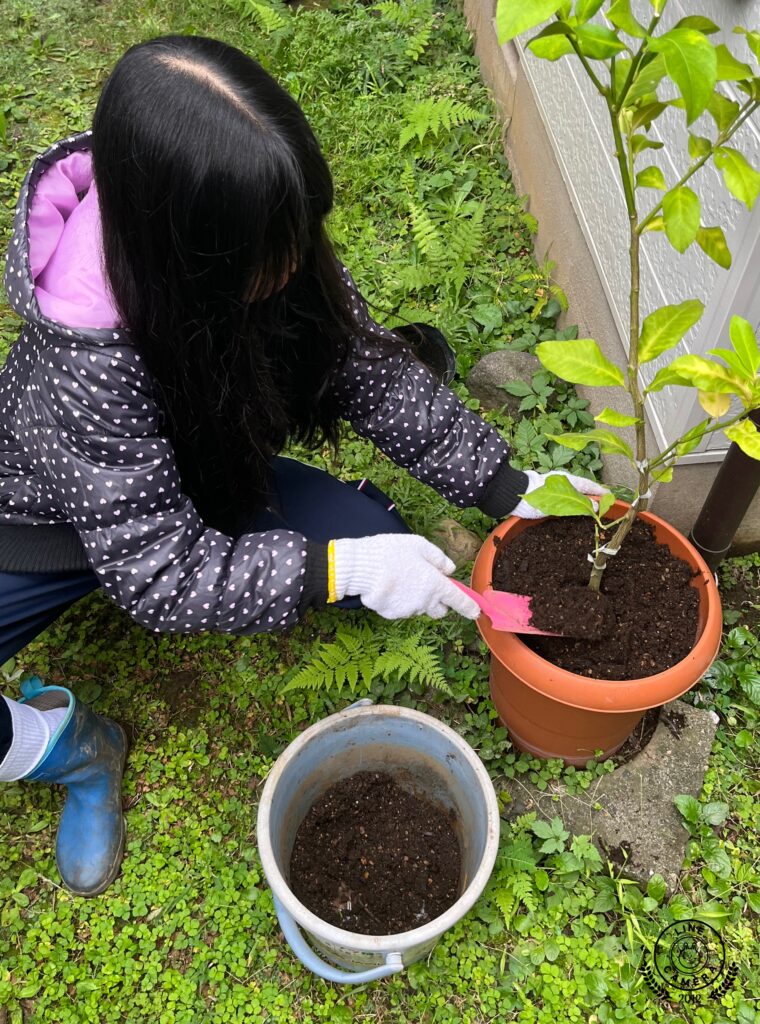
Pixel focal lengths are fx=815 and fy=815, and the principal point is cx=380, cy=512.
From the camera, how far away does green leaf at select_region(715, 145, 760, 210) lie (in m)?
1.21

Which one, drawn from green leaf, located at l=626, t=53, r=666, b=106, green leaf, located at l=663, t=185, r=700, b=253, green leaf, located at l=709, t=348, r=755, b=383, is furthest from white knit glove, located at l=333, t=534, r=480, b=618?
green leaf, located at l=626, t=53, r=666, b=106

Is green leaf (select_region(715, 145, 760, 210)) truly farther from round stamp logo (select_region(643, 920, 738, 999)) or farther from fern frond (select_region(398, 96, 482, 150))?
fern frond (select_region(398, 96, 482, 150))

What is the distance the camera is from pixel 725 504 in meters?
2.00

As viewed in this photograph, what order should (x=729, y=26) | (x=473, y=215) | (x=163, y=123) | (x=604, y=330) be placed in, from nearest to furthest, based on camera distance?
1. (x=163, y=123)
2. (x=729, y=26)
3. (x=604, y=330)
4. (x=473, y=215)

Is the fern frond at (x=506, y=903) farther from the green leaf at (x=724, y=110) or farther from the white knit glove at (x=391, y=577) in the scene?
the green leaf at (x=724, y=110)

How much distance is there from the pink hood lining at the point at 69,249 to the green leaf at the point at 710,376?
3.22 ft

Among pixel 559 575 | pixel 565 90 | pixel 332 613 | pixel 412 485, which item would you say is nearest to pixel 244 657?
pixel 332 613

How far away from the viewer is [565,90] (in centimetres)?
281

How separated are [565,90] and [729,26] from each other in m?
1.19

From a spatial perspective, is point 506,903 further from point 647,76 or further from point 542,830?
point 647,76

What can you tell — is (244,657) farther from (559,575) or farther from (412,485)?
(559,575)

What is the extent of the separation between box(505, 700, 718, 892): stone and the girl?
613 millimetres

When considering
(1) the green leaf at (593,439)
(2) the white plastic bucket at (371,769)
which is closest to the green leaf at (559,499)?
(1) the green leaf at (593,439)

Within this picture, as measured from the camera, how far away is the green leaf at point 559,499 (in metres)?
1.53
